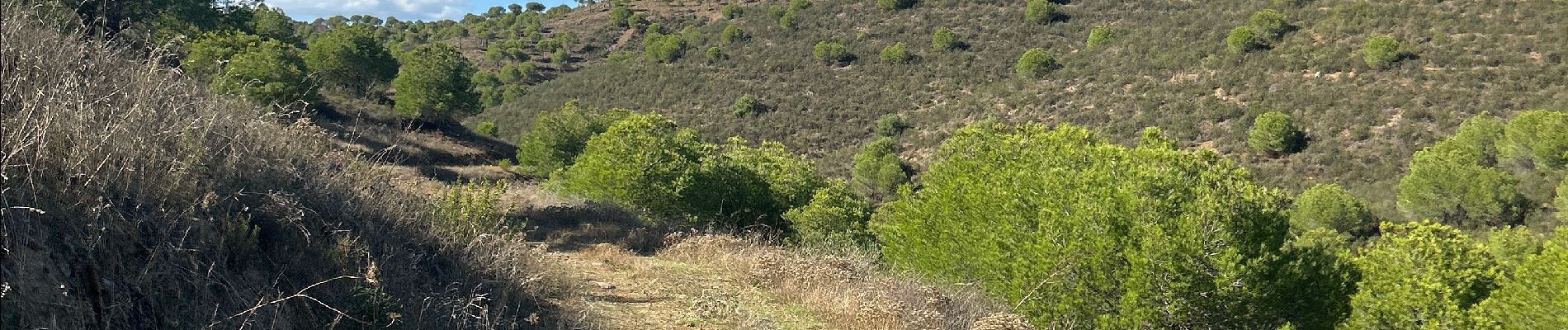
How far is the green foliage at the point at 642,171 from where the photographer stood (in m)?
18.4

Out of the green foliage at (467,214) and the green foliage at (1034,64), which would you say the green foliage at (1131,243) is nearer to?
the green foliage at (467,214)

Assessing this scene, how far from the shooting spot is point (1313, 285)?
12625 millimetres

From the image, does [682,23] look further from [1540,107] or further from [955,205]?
[955,205]

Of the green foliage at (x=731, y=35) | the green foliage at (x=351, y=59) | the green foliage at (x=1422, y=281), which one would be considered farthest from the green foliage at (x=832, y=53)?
the green foliage at (x=1422, y=281)

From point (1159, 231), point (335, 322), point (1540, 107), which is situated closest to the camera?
point (335, 322)

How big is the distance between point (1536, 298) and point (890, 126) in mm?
34709

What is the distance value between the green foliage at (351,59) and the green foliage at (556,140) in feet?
25.9

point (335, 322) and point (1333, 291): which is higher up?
point (335, 322)

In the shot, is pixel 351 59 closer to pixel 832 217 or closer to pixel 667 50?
pixel 667 50

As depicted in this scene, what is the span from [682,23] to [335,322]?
76.3 meters

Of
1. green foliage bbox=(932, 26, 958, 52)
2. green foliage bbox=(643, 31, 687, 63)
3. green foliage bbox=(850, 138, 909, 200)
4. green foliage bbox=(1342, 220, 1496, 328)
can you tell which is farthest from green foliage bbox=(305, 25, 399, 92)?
green foliage bbox=(1342, 220, 1496, 328)

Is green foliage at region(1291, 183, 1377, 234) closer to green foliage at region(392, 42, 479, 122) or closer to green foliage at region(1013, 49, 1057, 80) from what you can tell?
green foliage at region(1013, 49, 1057, 80)

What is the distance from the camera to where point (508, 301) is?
564 cm

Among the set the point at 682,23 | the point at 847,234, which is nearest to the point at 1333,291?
the point at 847,234
